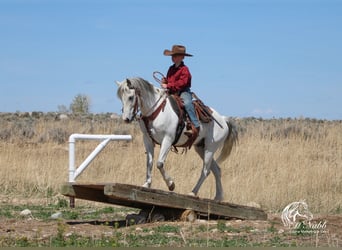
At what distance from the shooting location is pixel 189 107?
11422 mm

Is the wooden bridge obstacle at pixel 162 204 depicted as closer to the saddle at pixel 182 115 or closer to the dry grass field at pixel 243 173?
the saddle at pixel 182 115

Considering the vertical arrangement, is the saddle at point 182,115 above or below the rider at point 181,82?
below

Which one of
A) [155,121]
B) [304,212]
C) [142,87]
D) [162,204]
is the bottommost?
[304,212]

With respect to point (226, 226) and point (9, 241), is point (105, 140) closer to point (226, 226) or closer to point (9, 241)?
point (226, 226)

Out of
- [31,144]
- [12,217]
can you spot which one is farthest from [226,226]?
[31,144]

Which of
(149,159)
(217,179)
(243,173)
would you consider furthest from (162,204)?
(243,173)

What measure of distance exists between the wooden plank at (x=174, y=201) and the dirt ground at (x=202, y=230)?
0.64 feet

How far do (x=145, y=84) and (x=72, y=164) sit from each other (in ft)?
10.2

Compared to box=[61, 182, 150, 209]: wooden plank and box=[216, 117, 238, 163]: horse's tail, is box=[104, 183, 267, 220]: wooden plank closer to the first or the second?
box=[61, 182, 150, 209]: wooden plank

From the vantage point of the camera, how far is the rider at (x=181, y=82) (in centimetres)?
1144

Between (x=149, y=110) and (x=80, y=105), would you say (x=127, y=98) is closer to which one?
(x=149, y=110)

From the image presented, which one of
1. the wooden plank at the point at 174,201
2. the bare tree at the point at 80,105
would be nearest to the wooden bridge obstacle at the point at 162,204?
the wooden plank at the point at 174,201

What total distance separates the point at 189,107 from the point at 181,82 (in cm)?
43

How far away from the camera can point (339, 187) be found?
14.9 meters
